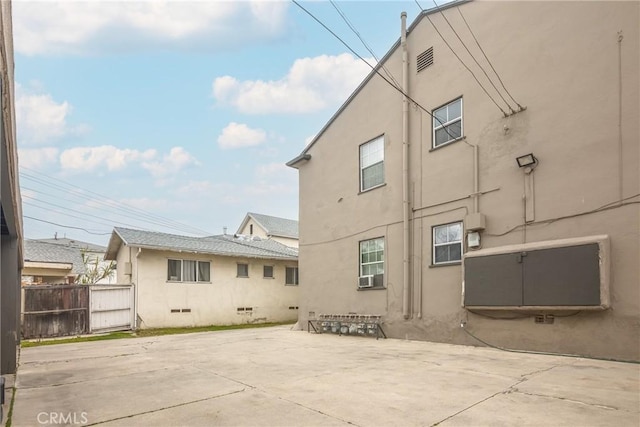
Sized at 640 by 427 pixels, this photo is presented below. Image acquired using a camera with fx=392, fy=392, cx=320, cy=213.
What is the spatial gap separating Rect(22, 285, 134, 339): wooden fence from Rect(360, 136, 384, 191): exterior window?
32.3 feet

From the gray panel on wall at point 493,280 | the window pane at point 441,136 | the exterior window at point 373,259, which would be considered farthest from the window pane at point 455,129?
the exterior window at point 373,259

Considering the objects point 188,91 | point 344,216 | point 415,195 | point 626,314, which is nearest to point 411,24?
point 415,195

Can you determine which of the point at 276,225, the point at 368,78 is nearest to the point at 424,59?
the point at 368,78

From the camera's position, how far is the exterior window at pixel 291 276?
65.4ft

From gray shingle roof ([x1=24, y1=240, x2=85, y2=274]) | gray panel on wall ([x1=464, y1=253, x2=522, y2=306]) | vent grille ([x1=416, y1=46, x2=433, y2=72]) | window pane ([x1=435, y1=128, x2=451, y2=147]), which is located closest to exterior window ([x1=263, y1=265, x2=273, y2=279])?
gray shingle roof ([x1=24, y1=240, x2=85, y2=274])

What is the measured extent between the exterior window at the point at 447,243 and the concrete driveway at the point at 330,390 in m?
2.17

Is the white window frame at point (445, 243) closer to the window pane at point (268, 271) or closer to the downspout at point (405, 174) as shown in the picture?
the downspout at point (405, 174)

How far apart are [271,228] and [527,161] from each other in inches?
1007

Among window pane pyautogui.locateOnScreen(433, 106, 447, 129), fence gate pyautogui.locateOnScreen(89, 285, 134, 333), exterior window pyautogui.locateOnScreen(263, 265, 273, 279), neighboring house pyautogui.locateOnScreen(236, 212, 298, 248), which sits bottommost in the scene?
fence gate pyautogui.locateOnScreen(89, 285, 134, 333)

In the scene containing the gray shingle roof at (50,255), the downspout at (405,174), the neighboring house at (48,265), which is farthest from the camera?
the gray shingle roof at (50,255)

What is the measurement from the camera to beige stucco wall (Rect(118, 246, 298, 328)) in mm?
15125

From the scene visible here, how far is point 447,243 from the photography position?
908cm

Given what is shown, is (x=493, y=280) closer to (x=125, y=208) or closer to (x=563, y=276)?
(x=563, y=276)

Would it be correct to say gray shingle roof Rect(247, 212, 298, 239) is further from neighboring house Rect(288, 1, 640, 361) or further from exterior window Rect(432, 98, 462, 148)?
exterior window Rect(432, 98, 462, 148)
